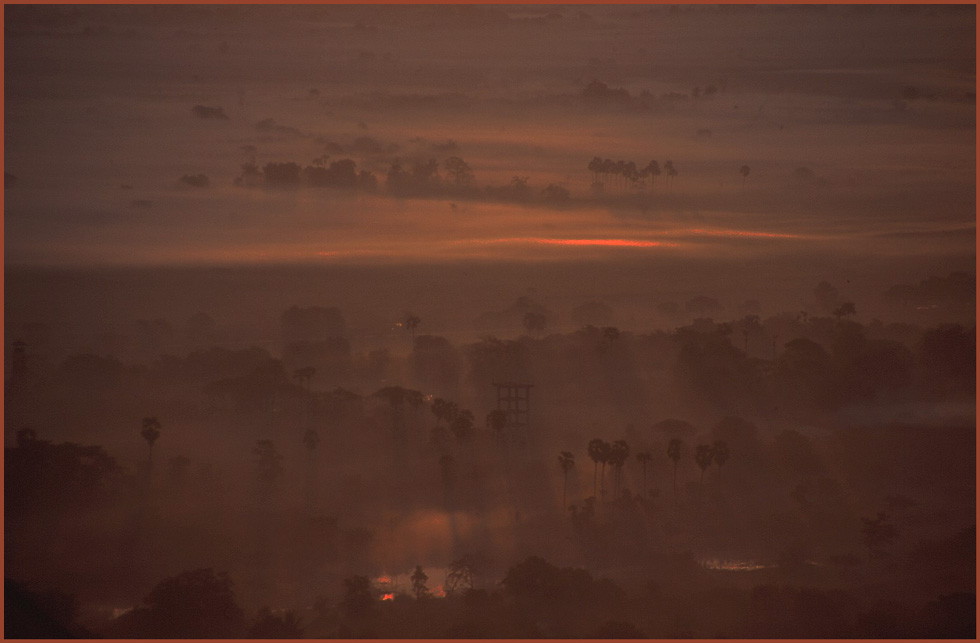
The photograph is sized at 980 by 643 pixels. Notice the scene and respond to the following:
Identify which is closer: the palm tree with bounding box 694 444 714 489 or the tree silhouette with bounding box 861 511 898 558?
the tree silhouette with bounding box 861 511 898 558

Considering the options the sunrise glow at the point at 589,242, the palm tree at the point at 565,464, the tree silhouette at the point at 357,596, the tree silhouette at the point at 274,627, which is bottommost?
the tree silhouette at the point at 274,627

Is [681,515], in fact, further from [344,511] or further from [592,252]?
[592,252]

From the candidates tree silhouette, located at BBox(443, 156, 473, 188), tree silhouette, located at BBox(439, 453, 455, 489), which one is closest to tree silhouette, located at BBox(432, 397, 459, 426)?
tree silhouette, located at BBox(439, 453, 455, 489)

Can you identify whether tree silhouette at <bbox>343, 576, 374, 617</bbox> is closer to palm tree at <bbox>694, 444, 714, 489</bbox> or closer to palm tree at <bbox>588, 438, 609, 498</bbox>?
palm tree at <bbox>588, 438, 609, 498</bbox>

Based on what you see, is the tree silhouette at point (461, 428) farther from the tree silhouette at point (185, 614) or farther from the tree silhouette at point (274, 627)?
the tree silhouette at point (185, 614)

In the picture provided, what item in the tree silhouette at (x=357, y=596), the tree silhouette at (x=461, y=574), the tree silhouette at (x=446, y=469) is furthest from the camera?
the tree silhouette at (x=446, y=469)

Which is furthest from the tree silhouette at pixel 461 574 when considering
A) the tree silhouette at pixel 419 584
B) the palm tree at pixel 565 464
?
the palm tree at pixel 565 464

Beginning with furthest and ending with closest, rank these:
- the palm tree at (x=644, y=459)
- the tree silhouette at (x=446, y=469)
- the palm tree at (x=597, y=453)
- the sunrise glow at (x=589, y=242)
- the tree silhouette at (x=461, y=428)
Answer: the sunrise glow at (x=589, y=242) → the tree silhouette at (x=461, y=428) → the palm tree at (x=644, y=459) → the palm tree at (x=597, y=453) → the tree silhouette at (x=446, y=469)
